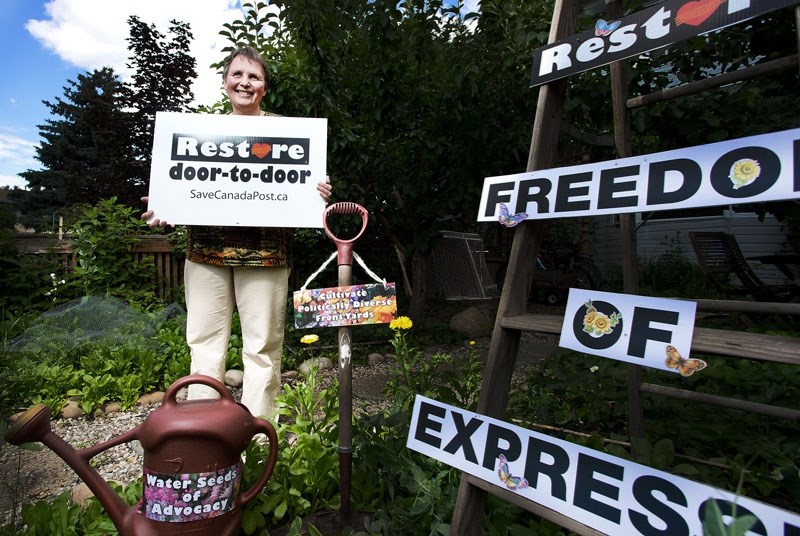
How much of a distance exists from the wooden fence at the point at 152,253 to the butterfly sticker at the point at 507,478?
463 centimetres

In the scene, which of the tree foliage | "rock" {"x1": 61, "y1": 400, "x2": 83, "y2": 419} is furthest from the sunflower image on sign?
the tree foliage

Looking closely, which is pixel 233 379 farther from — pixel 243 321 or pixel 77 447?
pixel 243 321

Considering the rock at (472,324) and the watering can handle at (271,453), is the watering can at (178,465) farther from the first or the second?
the rock at (472,324)

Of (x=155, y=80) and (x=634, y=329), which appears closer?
(x=634, y=329)

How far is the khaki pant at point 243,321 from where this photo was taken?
2.06 meters

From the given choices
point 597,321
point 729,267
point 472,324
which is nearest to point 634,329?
point 597,321

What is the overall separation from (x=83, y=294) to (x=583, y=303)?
5055 millimetres

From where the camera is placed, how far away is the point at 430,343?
15.9 ft

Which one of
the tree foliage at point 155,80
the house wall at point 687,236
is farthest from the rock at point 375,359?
the tree foliage at point 155,80

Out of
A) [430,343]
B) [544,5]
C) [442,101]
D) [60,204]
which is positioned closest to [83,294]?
[430,343]

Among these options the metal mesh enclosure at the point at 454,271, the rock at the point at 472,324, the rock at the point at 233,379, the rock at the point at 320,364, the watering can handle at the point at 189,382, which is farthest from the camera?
the metal mesh enclosure at the point at 454,271

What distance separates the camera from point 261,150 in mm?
1981

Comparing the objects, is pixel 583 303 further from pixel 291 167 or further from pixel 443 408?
pixel 291 167

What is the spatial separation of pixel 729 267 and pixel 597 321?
15.6 feet
